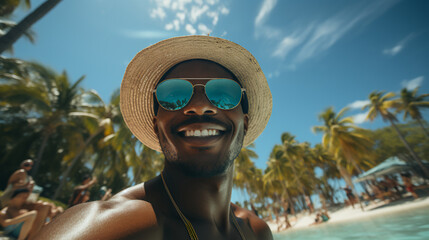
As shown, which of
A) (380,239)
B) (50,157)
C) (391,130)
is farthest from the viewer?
(391,130)

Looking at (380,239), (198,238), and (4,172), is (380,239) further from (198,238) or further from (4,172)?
(4,172)

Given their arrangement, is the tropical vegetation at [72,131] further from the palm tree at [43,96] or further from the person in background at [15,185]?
the person in background at [15,185]

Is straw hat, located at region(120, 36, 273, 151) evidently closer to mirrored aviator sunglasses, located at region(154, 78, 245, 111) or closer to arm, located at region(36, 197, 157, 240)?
mirrored aviator sunglasses, located at region(154, 78, 245, 111)

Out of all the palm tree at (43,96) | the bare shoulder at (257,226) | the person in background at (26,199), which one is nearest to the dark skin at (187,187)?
the bare shoulder at (257,226)

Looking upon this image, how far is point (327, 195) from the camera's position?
41.7 meters

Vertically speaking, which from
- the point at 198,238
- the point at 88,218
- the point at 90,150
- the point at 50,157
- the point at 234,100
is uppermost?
the point at 90,150

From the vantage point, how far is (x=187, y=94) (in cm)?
154

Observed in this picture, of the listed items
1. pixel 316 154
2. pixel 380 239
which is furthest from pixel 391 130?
pixel 380 239

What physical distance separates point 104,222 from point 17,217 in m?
4.57

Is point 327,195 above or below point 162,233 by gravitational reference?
above

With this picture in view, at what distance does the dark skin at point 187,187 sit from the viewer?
3.14ft

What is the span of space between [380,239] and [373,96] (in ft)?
64.7

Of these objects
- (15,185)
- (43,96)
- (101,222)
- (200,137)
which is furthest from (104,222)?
(43,96)

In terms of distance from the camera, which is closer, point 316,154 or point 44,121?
point 44,121
